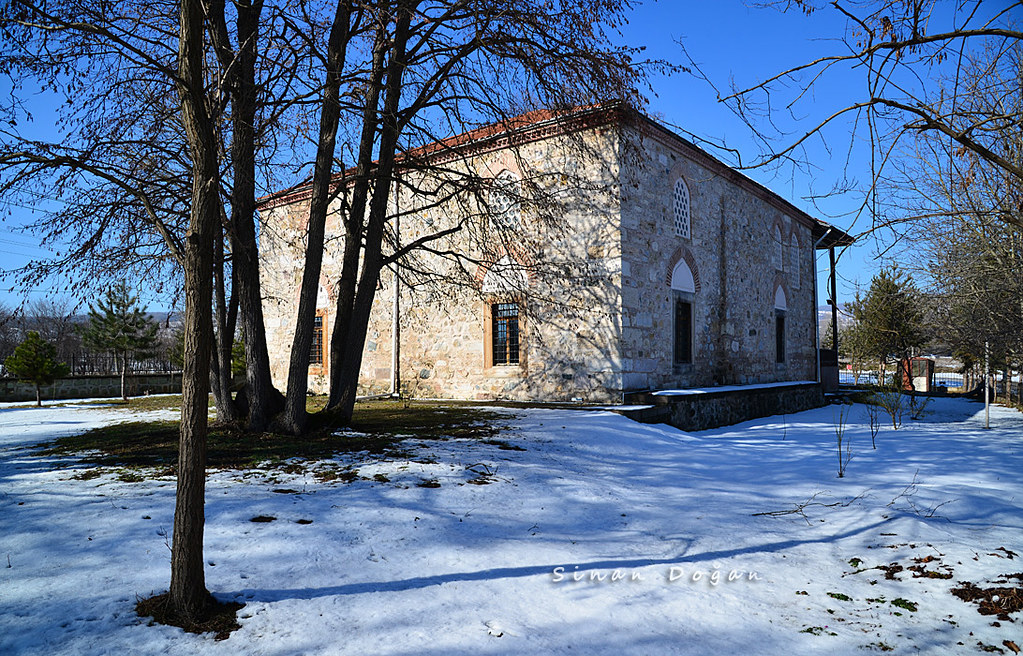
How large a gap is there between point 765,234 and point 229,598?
1825 cm

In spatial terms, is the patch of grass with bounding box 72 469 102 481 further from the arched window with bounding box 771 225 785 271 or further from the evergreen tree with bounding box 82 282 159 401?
the arched window with bounding box 771 225 785 271

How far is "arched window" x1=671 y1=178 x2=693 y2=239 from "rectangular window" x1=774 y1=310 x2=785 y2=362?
6777 millimetres

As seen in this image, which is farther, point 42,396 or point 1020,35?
point 42,396

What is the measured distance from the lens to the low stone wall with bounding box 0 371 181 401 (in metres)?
16.2

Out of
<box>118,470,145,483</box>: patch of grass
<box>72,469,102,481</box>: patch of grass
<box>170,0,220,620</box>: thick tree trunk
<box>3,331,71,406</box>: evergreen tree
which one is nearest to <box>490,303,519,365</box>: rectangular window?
<box>118,470,145,483</box>: patch of grass

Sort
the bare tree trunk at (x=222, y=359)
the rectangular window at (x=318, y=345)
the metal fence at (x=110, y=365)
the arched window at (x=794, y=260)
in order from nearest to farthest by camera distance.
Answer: the bare tree trunk at (x=222, y=359) → the rectangular window at (x=318, y=345) → the metal fence at (x=110, y=365) → the arched window at (x=794, y=260)

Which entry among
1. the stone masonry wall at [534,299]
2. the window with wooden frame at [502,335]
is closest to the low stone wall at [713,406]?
the stone masonry wall at [534,299]

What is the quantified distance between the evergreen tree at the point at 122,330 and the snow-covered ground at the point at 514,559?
10.9 m

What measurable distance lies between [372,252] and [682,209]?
859cm

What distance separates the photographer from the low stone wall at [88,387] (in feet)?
53.3

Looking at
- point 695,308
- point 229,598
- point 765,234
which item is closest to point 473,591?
point 229,598

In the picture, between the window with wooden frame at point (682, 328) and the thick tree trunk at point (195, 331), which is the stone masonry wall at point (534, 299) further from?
the thick tree trunk at point (195, 331)

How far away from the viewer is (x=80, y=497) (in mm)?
4430

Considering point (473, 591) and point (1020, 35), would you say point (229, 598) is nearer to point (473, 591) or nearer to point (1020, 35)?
point (473, 591)
